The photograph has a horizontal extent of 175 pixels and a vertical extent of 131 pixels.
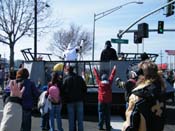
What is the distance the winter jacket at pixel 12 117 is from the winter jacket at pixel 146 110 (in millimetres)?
3661

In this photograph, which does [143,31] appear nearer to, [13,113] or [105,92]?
[105,92]

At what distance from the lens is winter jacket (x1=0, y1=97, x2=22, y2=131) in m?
8.48

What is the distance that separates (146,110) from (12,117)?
389cm

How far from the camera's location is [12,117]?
8523mm

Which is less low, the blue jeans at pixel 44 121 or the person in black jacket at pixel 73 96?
the person in black jacket at pixel 73 96

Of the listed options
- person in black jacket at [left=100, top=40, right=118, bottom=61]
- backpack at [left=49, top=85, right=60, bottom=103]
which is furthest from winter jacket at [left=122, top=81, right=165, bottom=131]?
person in black jacket at [left=100, top=40, right=118, bottom=61]

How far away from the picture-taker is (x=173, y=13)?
28.3 meters

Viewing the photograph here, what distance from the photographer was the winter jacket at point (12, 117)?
8477 mm

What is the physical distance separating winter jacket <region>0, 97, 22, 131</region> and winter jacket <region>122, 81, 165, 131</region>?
366 cm

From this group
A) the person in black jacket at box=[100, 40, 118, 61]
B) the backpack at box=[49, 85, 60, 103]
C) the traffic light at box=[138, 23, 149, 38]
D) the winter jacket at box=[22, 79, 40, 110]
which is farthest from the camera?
the traffic light at box=[138, 23, 149, 38]

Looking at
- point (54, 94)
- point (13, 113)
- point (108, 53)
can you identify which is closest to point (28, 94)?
point (13, 113)

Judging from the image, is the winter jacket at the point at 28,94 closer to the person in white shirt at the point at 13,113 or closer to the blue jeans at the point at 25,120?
the blue jeans at the point at 25,120

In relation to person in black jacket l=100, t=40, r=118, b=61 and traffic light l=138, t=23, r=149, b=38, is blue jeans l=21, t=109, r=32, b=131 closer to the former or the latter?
person in black jacket l=100, t=40, r=118, b=61

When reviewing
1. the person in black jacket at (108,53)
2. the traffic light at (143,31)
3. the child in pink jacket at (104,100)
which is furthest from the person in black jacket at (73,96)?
the traffic light at (143,31)
